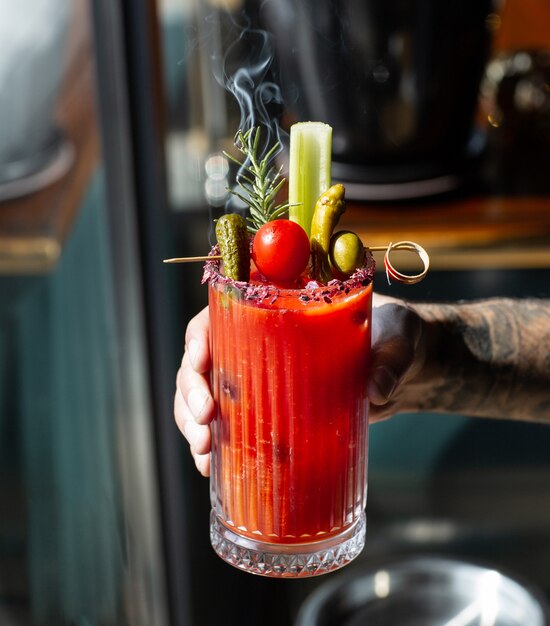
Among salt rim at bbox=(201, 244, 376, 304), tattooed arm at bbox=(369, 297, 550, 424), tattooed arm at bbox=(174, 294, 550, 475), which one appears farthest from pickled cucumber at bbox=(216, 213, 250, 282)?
tattooed arm at bbox=(369, 297, 550, 424)

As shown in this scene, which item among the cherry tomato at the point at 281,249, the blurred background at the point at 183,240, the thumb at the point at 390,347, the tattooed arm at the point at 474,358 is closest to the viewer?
the cherry tomato at the point at 281,249

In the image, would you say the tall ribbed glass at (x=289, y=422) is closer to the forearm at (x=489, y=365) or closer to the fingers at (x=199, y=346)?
the fingers at (x=199, y=346)

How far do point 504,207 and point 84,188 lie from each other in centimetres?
98

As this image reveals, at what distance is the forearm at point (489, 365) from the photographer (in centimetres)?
139

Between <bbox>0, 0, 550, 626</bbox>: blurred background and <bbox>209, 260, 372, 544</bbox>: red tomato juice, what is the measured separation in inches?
29.3

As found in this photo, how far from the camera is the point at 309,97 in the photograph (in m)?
1.85

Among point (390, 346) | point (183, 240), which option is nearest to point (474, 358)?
point (390, 346)

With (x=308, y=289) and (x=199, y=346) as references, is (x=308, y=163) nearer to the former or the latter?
(x=308, y=289)

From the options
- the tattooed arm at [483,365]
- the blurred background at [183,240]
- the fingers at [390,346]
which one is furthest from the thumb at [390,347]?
the blurred background at [183,240]

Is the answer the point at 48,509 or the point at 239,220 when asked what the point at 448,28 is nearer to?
the point at 239,220

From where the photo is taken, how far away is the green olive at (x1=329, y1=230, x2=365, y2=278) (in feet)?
3.01

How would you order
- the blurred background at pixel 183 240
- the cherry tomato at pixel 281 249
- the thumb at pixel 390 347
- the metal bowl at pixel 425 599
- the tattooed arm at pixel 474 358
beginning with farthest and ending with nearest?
the blurred background at pixel 183 240 < the metal bowl at pixel 425 599 < the tattooed arm at pixel 474 358 < the thumb at pixel 390 347 < the cherry tomato at pixel 281 249

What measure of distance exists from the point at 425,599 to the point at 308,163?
3.25 ft

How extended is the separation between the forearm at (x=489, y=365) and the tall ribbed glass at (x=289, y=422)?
339 millimetres
